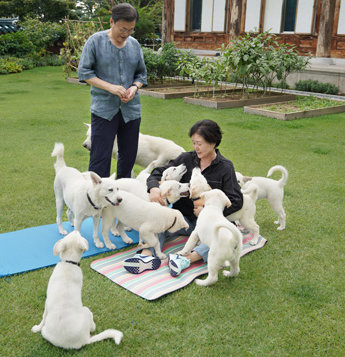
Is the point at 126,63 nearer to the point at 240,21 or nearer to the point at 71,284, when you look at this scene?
the point at 71,284

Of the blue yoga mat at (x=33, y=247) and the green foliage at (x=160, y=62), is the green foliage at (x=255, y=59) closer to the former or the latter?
the green foliage at (x=160, y=62)

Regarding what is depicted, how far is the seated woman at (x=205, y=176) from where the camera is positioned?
3.46m

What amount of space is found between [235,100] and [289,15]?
22.2ft

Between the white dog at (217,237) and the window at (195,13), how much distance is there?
17720mm

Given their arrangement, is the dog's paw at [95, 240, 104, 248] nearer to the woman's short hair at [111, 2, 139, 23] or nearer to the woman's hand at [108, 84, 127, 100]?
the woman's hand at [108, 84, 127, 100]

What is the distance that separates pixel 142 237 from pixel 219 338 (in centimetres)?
124

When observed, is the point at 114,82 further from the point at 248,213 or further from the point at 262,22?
the point at 262,22

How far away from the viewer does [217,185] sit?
12.2ft

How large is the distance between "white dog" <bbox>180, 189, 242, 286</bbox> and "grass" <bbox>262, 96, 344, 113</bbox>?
7738 mm

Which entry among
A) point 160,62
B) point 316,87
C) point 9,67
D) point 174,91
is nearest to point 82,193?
point 174,91

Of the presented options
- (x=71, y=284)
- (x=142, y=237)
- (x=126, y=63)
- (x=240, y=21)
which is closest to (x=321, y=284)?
(x=142, y=237)

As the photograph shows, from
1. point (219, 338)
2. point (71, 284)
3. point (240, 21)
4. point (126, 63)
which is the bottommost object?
point (219, 338)

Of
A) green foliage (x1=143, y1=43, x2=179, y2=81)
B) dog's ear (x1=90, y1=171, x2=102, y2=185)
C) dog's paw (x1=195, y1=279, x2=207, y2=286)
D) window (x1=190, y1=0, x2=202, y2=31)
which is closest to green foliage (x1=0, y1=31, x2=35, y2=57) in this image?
window (x1=190, y1=0, x2=202, y2=31)

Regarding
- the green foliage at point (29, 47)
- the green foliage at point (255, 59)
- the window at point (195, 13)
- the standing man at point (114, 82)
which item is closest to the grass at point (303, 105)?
the green foliage at point (255, 59)
